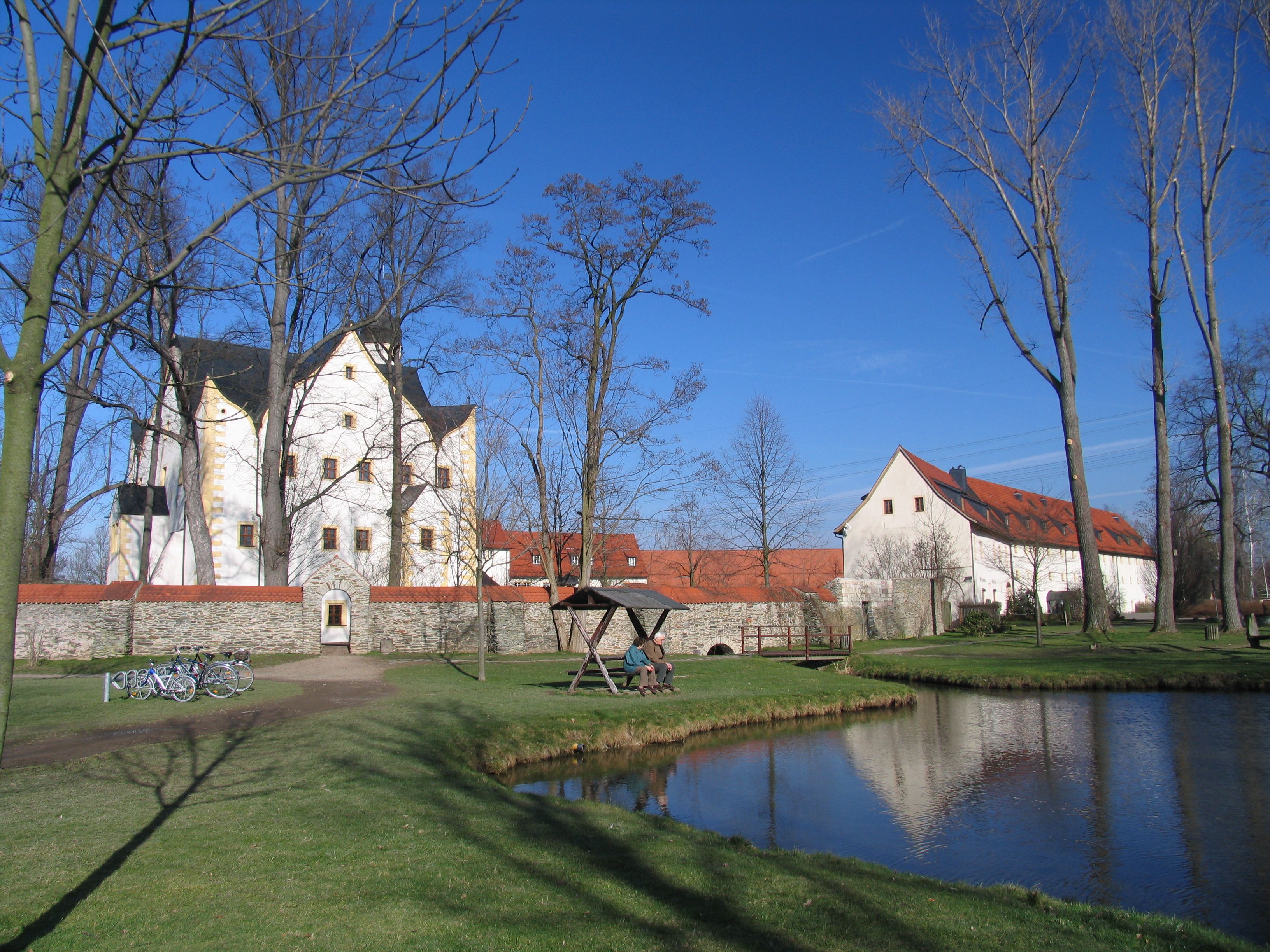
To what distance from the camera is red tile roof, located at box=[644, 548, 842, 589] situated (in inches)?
2005

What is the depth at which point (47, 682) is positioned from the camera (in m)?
17.6

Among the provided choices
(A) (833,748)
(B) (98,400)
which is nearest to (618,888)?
(A) (833,748)

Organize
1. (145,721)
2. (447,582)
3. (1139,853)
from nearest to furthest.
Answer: (1139,853), (145,721), (447,582)

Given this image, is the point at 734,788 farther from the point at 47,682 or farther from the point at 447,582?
the point at 447,582

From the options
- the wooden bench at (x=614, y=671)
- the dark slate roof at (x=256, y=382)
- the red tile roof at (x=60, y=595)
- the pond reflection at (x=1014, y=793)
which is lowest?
the pond reflection at (x=1014, y=793)

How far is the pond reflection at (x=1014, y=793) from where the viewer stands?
25.5ft

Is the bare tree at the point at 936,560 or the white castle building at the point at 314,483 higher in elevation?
the white castle building at the point at 314,483

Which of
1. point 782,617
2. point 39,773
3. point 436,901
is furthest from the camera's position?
point 782,617

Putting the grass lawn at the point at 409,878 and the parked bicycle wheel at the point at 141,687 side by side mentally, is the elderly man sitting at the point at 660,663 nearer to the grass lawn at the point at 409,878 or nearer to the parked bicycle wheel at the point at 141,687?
the grass lawn at the point at 409,878

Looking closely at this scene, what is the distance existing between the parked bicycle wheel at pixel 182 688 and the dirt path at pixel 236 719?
1.45m

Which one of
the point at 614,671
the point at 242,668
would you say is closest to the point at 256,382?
the point at 242,668

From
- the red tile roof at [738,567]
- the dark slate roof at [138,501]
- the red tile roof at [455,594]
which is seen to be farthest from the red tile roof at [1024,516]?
the dark slate roof at [138,501]

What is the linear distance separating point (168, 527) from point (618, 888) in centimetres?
3357

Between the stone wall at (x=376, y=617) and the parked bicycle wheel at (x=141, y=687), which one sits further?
the stone wall at (x=376, y=617)
